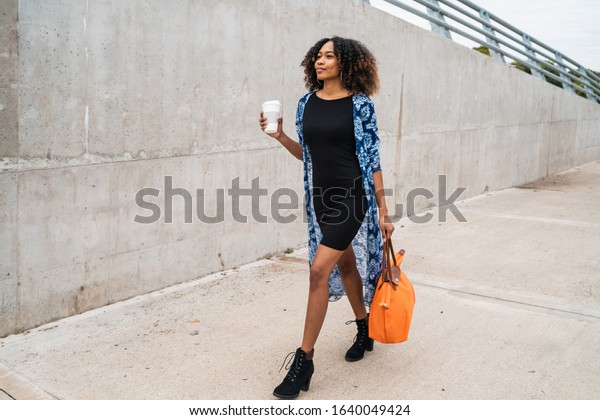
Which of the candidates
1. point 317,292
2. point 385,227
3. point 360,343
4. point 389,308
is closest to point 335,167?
point 385,227

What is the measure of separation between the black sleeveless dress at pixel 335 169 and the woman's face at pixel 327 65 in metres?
0.13

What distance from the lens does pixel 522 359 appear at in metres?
4.03

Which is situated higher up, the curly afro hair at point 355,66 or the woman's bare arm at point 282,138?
the curly afro hair at point 355,66

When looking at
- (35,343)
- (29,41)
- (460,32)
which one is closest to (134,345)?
(35,343)

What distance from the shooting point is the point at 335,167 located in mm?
3668

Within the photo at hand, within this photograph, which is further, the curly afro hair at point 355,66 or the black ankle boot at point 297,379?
the curly afro hair at point 355,66

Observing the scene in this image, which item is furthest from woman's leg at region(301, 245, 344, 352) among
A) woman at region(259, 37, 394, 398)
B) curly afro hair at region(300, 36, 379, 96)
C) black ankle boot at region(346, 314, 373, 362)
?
curly afro hair at region(300, 36, 379, 96)

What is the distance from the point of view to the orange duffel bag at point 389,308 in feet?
11.9

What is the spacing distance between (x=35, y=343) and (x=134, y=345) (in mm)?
578

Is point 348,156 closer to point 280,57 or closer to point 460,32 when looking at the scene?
point 280,57

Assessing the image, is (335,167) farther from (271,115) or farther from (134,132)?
(134,132)

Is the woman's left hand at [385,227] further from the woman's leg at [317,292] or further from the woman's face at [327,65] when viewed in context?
the woman's face at [327,65]

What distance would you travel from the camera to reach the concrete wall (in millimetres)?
4145

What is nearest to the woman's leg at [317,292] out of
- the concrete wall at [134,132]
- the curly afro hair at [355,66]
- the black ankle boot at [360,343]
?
the black ankle boot at [360,343]
